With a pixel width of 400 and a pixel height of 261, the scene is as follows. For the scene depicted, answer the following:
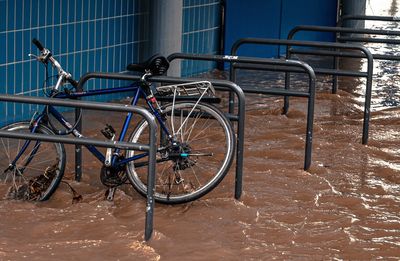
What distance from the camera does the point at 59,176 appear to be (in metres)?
6.48

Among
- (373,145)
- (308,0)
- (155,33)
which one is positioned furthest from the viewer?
(308,0)

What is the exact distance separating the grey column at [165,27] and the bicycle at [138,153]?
3.56 metres

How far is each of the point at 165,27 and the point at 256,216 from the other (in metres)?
4.14

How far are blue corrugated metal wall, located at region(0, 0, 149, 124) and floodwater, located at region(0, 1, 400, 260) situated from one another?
0.75 meters

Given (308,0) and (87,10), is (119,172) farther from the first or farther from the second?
(308,0)

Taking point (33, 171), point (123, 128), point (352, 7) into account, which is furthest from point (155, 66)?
point (352, 7)

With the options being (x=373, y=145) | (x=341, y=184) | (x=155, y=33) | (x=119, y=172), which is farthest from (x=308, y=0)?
(x=119, y=172)

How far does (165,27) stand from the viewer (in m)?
10.1

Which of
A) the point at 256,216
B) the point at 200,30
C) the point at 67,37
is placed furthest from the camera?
the point at 200,30

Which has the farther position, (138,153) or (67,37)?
(67,37)

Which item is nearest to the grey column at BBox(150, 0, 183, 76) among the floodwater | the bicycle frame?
the floodwater

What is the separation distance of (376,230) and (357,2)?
28.5 feet

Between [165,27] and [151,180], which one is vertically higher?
[165,27]

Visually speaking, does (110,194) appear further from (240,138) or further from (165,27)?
(165,27)
